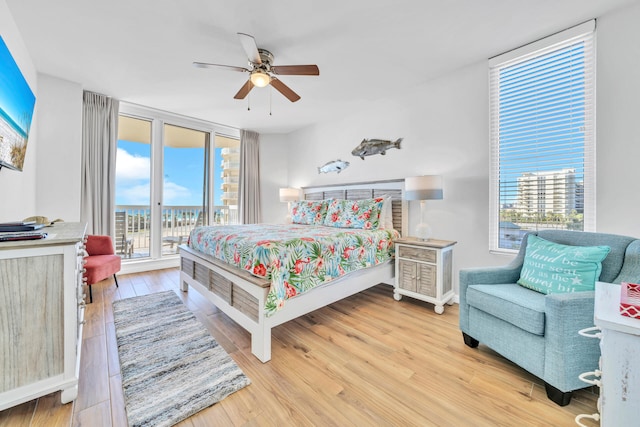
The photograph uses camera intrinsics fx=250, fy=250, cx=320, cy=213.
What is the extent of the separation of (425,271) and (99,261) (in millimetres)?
3802

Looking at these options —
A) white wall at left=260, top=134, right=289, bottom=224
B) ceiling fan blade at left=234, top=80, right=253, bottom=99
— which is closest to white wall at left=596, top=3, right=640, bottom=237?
ceiling fan blade at left=234, top=80, right=253, bottom=99

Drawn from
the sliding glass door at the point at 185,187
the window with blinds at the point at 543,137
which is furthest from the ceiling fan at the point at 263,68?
the sliding glass door at the point at 185,187

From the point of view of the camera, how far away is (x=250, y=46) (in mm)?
2062

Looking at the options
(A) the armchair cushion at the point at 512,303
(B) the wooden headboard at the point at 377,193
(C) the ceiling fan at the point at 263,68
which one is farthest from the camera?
(B) the wooden headboard at the point at 377,193

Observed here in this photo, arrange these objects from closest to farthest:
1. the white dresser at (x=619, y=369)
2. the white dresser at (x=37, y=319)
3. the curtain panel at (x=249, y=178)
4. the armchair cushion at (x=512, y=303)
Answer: the white dresser at (x=619, y=369) < the white dresser at (x=37, y=319) < the armchair cushion at (x=512, y=303) < the curtain panel at (x=249, y=178)

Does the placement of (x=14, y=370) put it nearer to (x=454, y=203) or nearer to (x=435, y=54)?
(x=454, y=203)

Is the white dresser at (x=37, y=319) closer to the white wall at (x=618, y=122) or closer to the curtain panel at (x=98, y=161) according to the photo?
the curtain panel at (x=98, y=161)

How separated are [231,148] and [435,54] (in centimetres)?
425

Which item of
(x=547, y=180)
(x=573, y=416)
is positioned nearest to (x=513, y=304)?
(x=573, y=416)

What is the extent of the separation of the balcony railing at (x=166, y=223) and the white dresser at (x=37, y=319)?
327 centimetres

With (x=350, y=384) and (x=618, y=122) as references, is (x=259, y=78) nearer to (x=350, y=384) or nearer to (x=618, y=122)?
(x=350, y=384)

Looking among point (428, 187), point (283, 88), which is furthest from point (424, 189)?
point (283, 88)

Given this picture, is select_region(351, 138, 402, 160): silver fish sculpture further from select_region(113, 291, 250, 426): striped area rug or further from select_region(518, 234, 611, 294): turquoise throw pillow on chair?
select_region(113, 291, 250, 426): striped area rug

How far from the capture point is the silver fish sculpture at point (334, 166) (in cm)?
434
